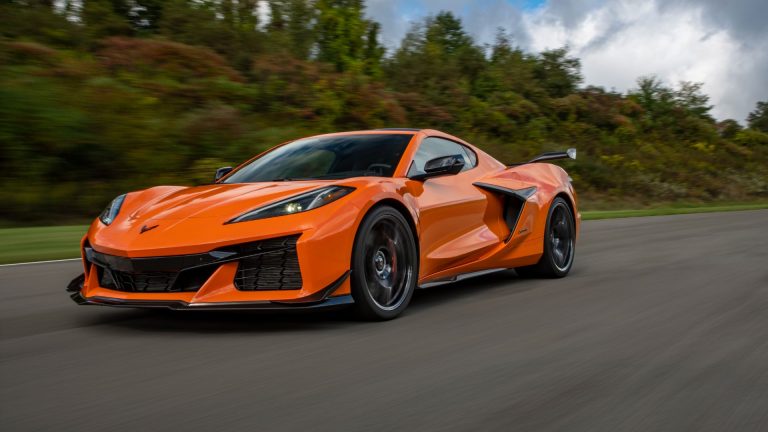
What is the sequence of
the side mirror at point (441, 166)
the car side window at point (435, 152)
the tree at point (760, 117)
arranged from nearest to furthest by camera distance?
1. the side mirror at point (441, 166)
2. the car side window at point (435, 152)
3. the tree at point (760, 117)

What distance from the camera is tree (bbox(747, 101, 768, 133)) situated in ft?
248

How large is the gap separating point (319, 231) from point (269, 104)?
16.4 m

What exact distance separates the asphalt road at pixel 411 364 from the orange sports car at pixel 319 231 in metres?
0.21

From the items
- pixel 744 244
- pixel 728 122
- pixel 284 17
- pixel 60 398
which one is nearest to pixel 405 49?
pixel 284 17

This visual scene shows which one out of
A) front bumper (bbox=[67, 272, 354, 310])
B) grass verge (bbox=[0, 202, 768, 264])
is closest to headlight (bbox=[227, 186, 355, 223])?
front bumper (bbox=[67, 272, 354, 310])

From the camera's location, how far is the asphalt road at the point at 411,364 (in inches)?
113

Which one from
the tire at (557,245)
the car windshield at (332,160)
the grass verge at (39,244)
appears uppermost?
the car windshield at (332,160)

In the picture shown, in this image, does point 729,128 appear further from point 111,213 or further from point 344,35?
point 111,213

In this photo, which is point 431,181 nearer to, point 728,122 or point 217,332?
point 217,332

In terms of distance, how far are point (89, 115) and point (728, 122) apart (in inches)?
1525

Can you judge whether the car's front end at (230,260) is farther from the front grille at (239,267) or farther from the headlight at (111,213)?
the headlight at (111,213)

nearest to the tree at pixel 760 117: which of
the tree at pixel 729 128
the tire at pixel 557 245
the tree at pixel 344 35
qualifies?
the tree at pixel 729 128

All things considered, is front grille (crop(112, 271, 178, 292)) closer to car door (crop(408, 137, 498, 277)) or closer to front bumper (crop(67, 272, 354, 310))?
front bumper (crop(67, 272, 354, 310))

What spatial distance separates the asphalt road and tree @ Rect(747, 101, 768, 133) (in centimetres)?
7638
